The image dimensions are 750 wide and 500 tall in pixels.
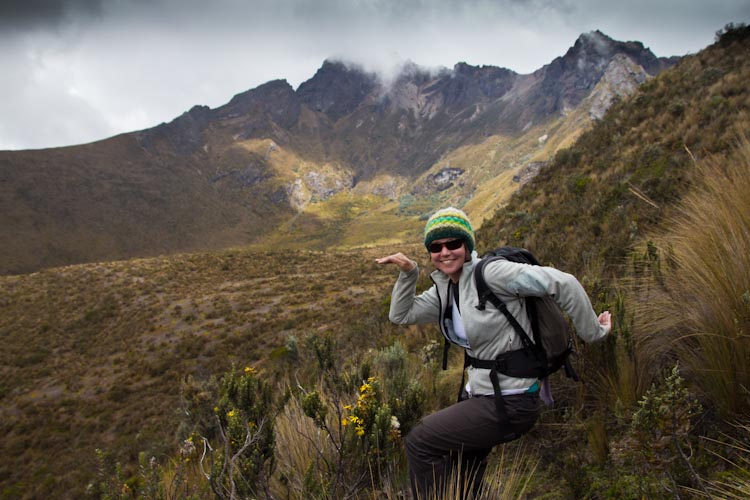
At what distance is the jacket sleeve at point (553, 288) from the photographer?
1722 mm

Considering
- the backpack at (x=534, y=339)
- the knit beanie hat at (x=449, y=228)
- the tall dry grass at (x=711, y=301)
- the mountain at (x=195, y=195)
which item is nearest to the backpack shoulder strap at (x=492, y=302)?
the backpack at (x=534, y=339)

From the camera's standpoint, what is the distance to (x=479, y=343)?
6.35 ft

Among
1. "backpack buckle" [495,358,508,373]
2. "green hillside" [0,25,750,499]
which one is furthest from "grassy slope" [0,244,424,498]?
"backpack buckle" [495,358,508,373]

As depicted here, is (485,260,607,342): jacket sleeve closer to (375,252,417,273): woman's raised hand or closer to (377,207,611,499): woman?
(377,207,611,499): woman

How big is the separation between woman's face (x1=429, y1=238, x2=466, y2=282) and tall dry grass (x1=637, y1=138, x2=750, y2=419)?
114 cm

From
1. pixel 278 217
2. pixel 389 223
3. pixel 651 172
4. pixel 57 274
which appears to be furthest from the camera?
pixel 278 217

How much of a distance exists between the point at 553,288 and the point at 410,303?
0.92 m

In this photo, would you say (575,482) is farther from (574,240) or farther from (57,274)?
(57,274)

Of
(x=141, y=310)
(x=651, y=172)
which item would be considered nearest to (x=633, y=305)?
(x=651, y=172)

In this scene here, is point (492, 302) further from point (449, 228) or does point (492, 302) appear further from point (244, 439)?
point (244, 439)

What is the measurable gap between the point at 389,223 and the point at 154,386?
140138 millimetres

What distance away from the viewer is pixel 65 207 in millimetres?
104688

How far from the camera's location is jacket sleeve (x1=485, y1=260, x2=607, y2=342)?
1.72 meters

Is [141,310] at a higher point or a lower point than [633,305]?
lower
